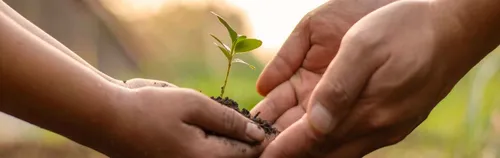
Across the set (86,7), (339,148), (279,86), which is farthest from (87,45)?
(339,148)

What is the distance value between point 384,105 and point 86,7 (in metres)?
1.75

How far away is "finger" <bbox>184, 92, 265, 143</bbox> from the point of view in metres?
0.81

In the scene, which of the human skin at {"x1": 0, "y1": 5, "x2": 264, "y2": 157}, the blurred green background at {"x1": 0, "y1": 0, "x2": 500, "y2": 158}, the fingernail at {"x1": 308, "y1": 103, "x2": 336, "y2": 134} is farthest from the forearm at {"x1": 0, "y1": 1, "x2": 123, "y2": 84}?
the blurred green background at {"x1": 0, "y1": 0, "x2": 500, "y2": 158}

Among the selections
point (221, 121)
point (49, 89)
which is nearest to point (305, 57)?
point (221, 121)

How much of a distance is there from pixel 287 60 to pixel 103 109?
1.40 ft

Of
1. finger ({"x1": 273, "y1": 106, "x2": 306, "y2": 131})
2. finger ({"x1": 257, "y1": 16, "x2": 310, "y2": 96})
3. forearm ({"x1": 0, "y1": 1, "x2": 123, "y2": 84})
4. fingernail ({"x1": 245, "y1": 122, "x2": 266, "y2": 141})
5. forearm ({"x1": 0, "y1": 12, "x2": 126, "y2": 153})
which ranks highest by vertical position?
forearm ({"x1": 0, "y1": 1, "x2": 123, "y2": 84})

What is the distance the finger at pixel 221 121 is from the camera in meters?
0.81

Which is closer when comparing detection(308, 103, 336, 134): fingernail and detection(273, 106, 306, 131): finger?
detection(308, 103, 336, 134): fingernail

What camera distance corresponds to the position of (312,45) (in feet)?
3.73

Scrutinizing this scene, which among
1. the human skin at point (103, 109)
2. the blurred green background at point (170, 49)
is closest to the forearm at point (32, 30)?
the human skin at point (103, 109)

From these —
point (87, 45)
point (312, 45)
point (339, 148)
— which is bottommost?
point (339, 148)

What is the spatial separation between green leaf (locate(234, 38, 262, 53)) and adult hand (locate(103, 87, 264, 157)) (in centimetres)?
16

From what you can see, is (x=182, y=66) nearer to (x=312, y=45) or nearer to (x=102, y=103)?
(x=312, y=45)

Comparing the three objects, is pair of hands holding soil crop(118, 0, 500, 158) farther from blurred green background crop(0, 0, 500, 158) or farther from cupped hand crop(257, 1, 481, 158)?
blurred green background crop(0, 0, 500, 158)
